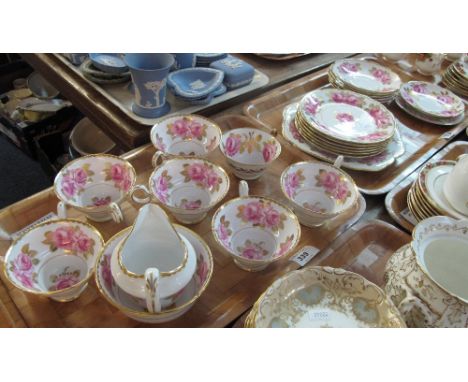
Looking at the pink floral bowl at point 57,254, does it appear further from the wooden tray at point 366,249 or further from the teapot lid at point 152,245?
the wooden tray at point 366,249

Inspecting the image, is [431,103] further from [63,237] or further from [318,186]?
[63,237]

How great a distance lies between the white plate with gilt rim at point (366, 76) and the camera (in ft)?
4.31

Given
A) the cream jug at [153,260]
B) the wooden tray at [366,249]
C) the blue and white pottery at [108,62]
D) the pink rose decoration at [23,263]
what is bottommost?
the wooden tray at [366,249]

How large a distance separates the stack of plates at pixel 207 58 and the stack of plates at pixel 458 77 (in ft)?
2.83

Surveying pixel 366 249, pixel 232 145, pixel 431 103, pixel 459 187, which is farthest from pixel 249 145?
pixel 431 103

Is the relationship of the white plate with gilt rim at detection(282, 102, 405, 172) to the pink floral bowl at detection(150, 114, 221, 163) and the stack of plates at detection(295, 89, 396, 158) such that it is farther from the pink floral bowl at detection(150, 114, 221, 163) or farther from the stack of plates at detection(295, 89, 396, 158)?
the pink floral bowl at detection(150, 114, 221, 163)

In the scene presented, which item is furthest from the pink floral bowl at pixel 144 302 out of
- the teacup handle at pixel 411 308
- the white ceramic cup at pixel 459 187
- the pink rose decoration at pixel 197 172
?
the white ceramic cup at pixel 459 187

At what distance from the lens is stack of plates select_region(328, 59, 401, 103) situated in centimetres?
128

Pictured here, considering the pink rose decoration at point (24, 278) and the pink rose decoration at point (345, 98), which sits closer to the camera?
the pink rose decoration at point (24, 278)

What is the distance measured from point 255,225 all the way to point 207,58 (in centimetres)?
73

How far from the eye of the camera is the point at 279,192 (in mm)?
967

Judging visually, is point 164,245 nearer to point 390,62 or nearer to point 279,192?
point 279,192

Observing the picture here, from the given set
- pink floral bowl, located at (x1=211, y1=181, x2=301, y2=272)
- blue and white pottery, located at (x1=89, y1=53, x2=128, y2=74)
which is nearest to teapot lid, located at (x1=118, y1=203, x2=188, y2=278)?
pink floral bowl, located at (x1=211, y1=181, x2=301, y2=272)

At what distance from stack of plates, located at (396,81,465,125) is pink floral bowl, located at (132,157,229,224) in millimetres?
761
